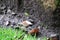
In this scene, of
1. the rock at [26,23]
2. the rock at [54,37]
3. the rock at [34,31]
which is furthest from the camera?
the rock at [26,23]

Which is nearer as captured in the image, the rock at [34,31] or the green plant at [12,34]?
the green plant at [12,34]

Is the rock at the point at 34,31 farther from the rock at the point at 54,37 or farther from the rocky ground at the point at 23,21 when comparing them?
the rock at the point at 54,37

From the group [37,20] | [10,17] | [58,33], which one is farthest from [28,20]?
[58,33]

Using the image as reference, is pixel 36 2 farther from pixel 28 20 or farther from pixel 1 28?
pixel 1 28

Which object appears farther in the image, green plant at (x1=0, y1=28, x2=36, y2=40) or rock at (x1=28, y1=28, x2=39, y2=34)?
rock at (x1=28, y1=28, x2=39, y2=34)

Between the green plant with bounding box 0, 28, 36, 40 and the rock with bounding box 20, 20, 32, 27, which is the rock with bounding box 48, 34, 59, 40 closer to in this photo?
the green plant with bounding box 0, 28, 36, 40

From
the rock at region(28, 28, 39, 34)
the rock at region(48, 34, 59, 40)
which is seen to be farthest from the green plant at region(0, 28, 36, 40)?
the rock at region(48, 34, 59, 40)

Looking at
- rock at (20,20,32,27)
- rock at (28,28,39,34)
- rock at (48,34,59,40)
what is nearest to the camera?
rock at (48,34,59,40)

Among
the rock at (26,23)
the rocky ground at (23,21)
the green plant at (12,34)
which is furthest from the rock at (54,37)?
the rock at (26,23)

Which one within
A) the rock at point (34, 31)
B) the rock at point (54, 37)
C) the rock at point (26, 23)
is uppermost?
the rock at point (26, 23)

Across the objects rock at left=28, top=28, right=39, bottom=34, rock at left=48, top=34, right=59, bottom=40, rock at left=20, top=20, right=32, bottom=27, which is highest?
rock at left=20, top=20, right=32, bottom=27

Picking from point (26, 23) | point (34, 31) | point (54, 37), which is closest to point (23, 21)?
point (26, 23)

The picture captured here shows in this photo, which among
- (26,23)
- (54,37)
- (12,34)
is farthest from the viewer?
(26,23)

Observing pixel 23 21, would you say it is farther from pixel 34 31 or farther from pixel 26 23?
pixel 34 31
